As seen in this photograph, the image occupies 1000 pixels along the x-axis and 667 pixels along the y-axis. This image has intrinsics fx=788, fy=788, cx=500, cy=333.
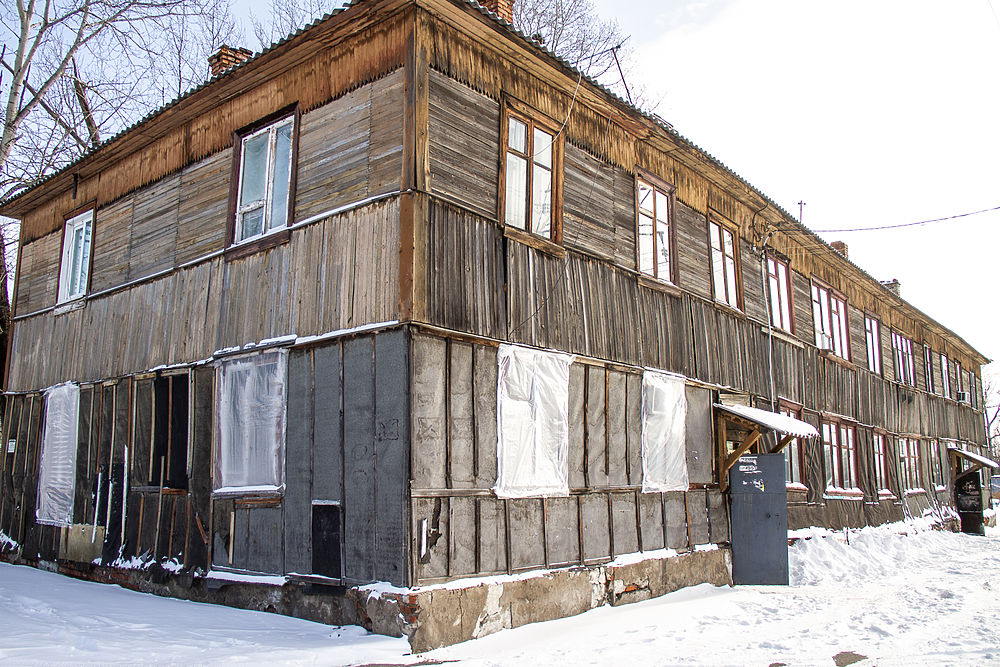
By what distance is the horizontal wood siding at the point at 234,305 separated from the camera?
876 centimetres

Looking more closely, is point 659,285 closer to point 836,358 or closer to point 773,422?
point 773,422

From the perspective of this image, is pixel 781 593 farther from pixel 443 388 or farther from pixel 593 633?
pixel 443 388

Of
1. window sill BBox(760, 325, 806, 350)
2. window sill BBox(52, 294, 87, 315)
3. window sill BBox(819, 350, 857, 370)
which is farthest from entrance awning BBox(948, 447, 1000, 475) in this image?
window sill BBox(52, 294, 87, 315)

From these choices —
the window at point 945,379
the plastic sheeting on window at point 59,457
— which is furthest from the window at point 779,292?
the window at point 945,379

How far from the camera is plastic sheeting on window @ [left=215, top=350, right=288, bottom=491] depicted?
9.48 meters

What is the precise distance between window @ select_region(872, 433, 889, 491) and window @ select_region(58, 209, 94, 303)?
19318 mm

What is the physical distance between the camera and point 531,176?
10.3 m

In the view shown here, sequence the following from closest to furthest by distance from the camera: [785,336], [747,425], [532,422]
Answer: [532,422] < [747,425] < [785,336]

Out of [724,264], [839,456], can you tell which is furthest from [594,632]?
[839,456]

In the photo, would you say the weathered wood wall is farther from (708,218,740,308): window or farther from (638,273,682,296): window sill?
(708,218,740,308): window

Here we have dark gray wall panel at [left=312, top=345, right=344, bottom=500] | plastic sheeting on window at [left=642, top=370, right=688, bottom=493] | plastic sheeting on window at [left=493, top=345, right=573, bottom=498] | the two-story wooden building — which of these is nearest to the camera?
the two-story wooden building

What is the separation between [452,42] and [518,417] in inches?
178

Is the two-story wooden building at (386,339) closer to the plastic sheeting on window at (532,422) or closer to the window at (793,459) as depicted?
the plastic sheeting on window at (532,422)

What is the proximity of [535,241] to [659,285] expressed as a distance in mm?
3308
